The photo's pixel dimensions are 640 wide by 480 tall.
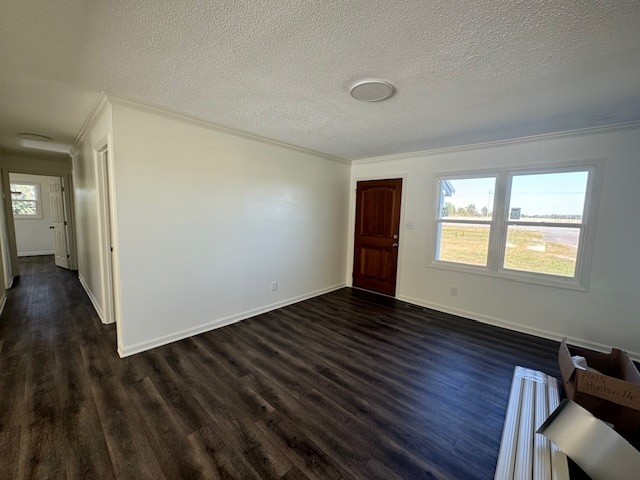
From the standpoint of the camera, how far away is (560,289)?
9.91 feet

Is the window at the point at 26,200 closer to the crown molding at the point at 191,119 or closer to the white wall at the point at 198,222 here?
the white wall at the point at 198,222

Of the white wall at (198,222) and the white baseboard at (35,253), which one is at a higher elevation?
the white wall at (198,222)

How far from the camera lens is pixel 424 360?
8.48 ft

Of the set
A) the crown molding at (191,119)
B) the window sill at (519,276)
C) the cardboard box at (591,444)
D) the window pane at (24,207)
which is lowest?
the cardboard box at (591,444)

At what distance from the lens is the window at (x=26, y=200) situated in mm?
6672

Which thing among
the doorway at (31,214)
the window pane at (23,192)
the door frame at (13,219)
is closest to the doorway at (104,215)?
the door frame at (13,219)

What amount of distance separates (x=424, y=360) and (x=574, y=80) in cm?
253

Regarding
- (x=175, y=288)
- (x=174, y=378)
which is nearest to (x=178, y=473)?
(x=174, y=378)

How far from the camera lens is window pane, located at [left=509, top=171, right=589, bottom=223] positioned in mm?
2928

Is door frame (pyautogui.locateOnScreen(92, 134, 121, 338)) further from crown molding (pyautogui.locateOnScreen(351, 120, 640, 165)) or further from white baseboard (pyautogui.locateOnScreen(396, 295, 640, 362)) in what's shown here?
white baseboard (pyautogui.locateOnScreen(396, 295, 640, 362))

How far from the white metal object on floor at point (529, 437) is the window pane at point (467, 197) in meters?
2.06

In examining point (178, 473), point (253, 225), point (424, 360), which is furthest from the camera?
point (253, 225)

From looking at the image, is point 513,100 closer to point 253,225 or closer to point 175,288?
point 253,225

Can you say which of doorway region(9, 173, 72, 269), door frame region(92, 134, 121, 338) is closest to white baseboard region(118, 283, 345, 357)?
door frame region(92, 134, 121, 338)
